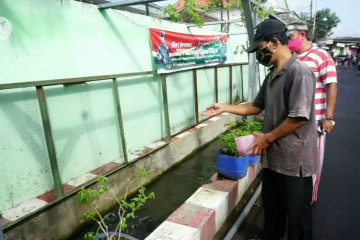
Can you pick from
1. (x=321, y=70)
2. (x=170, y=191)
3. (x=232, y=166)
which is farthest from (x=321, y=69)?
(x=170, y=191)

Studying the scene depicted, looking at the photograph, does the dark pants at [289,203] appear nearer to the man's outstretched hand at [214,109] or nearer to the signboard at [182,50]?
the man's outstretched hand at [214,109]

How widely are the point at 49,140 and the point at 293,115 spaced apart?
279cm

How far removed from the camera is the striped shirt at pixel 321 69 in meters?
2.96

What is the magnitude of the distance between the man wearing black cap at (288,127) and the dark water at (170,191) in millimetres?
2099

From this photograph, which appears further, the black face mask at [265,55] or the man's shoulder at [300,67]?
the black face mask at [265,55]

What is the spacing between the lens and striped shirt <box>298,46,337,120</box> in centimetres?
296

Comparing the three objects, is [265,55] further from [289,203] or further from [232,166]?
[232,166]

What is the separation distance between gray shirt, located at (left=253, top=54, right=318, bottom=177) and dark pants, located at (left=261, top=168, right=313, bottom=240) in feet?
0.37

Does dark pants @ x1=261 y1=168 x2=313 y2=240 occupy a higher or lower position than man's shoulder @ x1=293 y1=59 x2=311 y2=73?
lower

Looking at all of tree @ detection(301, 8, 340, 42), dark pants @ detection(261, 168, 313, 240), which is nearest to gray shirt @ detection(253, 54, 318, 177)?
dark pants @ detection(261, 168, 313, 240)

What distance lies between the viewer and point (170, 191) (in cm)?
466

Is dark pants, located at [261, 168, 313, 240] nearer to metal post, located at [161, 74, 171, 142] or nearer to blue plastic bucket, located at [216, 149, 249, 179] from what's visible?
blue plastic bucket, located at [216, 149, 249, 179]

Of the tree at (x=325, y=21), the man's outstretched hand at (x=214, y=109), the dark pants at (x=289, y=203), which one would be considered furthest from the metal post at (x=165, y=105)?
the tree at (x=325, y=21)

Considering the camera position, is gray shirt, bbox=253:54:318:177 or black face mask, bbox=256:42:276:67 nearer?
gray shirt, bbox=253:54:318:177
